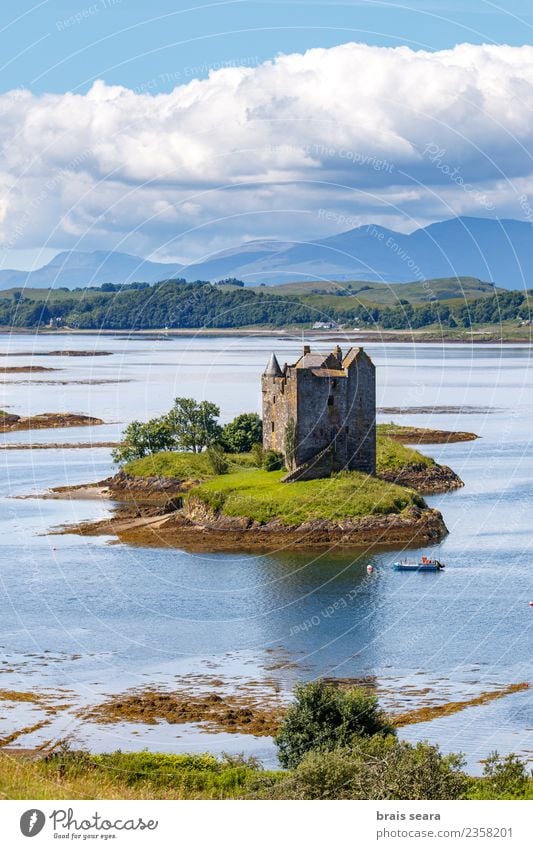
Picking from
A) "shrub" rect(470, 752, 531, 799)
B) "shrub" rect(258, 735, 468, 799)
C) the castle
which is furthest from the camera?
the castle

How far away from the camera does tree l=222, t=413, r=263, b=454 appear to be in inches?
4230

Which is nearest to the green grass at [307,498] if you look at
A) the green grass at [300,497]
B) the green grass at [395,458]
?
the green grass at [300,497]

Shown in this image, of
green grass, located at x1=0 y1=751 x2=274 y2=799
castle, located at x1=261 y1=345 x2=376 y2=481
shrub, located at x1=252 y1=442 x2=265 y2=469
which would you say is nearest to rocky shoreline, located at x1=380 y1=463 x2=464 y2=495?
shrub, located at x1=252 y1=442 x2=265 y2=469

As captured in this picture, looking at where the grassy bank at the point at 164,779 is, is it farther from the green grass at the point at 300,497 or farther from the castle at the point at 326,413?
the castle at the point at 326,413

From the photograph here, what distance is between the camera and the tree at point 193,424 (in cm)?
11412

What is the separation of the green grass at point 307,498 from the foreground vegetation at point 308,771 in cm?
4158

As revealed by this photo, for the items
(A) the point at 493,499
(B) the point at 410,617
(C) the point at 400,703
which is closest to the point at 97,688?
(C) the point at 400,703

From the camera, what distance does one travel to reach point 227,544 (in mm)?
87062

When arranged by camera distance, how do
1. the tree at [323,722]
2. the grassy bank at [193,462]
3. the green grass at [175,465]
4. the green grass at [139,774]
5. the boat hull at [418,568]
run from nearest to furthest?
1. the green grass at [139,774]
2. the tree at [323,722]
3. the boat hull at [418,568]
4. the green grass at [175,465]
5. the grassy bank at [193,462]

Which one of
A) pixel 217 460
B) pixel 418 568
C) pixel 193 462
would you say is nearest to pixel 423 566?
pixel 418 568

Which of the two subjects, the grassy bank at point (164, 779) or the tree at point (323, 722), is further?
the tree at point (323, 722)

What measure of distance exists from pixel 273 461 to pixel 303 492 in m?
5.98

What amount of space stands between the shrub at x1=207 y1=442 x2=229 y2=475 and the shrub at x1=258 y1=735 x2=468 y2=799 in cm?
6634

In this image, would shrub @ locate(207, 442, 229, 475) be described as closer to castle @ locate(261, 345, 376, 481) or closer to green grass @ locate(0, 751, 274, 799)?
castle @ locate(261, 345, 376, 481)
